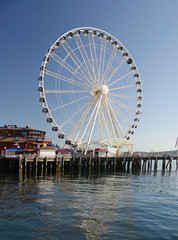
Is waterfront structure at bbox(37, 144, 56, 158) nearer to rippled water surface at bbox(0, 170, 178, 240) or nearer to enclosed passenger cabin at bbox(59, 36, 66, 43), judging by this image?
rippled water surface at bbox(0, 170, 178, 240)

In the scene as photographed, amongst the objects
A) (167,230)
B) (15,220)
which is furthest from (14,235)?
(167,230)

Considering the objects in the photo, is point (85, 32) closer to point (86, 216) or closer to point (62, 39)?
point (62, 39)

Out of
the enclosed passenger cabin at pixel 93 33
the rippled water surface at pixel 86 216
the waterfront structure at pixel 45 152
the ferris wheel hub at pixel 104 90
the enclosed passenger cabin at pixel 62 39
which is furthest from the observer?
the enclosed passenger cabin at pixel 93 33

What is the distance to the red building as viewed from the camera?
A: 48181 millimetres

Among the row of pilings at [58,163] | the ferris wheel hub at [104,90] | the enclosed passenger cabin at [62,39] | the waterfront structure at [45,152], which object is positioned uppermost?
the enclosed passenger cabin at [62,39]

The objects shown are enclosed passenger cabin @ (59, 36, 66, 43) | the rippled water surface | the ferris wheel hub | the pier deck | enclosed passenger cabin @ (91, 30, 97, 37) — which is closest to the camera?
the rippled water surface

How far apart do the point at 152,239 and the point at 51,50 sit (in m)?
38.2

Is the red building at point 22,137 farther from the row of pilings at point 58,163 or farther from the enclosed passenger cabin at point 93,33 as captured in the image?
the enclosed passenger cabin at point 93,33

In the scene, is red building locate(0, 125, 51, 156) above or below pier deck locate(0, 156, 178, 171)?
above

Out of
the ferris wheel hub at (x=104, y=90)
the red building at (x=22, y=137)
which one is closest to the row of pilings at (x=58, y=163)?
the red building at (x=22, y=137)

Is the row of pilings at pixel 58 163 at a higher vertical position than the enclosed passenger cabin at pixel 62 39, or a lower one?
lower

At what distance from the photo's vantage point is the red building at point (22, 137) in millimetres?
48181

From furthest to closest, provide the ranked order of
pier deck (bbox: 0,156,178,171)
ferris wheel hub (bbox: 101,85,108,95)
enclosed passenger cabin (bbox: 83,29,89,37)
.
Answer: enclosed passenger cabin (bbox: 83,29,89,37), ferris wheel hub (bbox: 101,85,108,95), pier deck (bbox: 0,156,178,171)

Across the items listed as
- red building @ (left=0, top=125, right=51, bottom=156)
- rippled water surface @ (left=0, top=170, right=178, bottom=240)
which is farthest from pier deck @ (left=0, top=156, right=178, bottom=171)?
rippled water surface @ (left=0, top=170, right=178, bottom=240)
